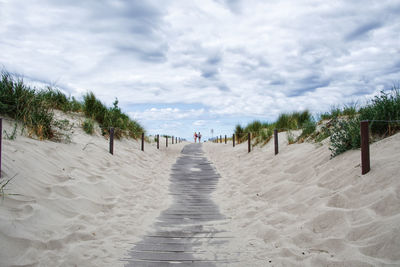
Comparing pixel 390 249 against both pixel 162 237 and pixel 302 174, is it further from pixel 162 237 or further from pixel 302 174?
pixel 302 174

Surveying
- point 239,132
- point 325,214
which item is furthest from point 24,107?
point 239,132

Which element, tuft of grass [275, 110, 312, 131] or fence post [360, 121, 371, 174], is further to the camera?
tuft of grass [275, 110, 312, 131]

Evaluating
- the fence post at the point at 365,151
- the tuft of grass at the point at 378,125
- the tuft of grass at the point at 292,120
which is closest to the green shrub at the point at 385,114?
the tuft of grass at the point at 378,125

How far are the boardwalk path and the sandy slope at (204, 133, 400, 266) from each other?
0.86 feet

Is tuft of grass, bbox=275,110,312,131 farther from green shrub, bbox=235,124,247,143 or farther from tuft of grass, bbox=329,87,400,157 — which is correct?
tuft of grass, bbox=329,87,400,157

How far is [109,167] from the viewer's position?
6.43m

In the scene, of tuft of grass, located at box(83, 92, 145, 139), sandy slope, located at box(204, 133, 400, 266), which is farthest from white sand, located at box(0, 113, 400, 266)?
tuft of grass, located at box(83, 92, 145, 139)

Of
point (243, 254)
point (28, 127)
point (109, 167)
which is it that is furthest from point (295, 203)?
point (28, 127)

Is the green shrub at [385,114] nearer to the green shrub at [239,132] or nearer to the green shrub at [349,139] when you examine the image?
the green shrub at [349,139]

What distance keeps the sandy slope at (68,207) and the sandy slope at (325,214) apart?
1.56 meters

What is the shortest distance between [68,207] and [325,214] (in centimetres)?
364

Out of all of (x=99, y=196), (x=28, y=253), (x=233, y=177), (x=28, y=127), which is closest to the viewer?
(x=28, y=253)

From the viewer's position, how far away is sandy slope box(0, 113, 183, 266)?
103 inches

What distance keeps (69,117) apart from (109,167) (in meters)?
4.39
